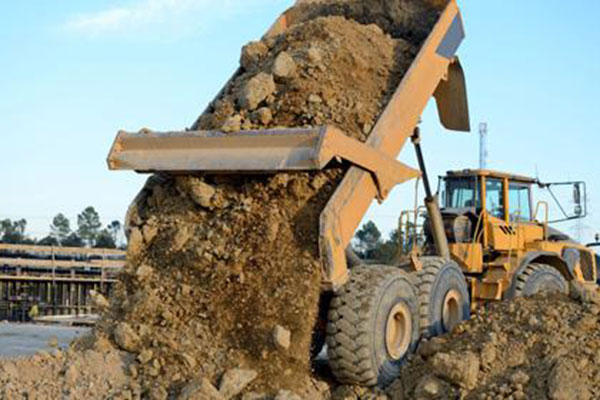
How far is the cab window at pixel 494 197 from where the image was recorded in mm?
11203

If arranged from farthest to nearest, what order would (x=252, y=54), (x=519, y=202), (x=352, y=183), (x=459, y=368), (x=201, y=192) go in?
(x=519, y=202) < (x=252, y=54) < (x=201, y=192) < (x=352, y=183) < (x=459, y=368)

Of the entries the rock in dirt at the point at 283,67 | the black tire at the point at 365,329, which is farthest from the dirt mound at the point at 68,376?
the rock in dirt at the point at 283,67

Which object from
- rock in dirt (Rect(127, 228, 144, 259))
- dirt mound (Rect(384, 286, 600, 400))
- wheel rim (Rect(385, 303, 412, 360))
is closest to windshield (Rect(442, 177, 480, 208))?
dirt mound (Rect(384, 286, 600, 400))

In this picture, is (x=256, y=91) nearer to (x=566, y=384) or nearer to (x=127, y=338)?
(x=127, y=338)

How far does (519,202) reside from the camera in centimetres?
1163

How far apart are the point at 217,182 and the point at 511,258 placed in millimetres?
5142

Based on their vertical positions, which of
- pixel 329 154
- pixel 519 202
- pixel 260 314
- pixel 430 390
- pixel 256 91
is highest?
pixel 256 91

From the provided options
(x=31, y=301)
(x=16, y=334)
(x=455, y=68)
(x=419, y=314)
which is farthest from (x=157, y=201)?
(x=31, y=301)

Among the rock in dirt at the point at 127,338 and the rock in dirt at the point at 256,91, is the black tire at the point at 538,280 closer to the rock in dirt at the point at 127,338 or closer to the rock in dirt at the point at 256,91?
the rock in dirt at the point at 256,91

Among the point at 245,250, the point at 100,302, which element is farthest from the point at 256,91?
the point at 100,302

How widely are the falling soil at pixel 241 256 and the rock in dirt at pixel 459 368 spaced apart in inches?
39.0

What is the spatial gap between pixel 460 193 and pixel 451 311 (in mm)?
3317

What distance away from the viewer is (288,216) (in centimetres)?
680

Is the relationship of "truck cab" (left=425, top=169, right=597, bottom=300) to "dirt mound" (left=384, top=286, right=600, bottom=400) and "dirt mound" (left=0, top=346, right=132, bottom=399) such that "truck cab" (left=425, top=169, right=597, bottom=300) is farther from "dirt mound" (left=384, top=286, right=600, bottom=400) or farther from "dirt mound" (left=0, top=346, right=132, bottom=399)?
"dirt mound" (left=0, top=346, right=132, bottom=399)
